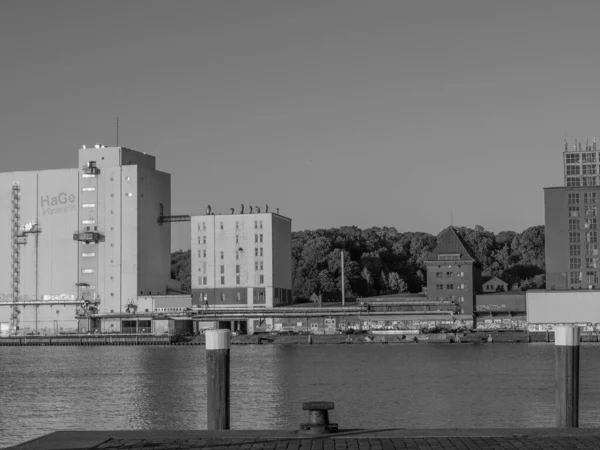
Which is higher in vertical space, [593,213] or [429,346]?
[593,213]

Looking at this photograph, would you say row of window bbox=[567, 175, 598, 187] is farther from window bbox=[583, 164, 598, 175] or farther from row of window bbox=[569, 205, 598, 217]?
row of window bbox=[569, 205, 598, 217]

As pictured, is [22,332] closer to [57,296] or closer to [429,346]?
[57,296]

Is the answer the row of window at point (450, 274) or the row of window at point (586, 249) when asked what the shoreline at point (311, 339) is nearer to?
the row of window at point (450, 274)

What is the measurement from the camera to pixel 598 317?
143875 millimetres

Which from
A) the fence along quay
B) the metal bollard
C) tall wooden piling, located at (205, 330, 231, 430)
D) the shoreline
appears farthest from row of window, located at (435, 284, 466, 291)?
the metal bollard

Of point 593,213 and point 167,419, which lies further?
point 593,213

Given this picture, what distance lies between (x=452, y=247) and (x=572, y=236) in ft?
65.7

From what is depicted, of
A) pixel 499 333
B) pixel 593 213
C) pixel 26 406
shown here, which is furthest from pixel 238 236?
pixel 26 406

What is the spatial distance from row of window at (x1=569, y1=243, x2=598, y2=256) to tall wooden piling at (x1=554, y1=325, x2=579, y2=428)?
422 ft

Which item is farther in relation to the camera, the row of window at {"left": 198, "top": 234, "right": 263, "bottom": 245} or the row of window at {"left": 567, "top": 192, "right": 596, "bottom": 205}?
the row of window at {"left": 198, "top": 234, "right": 263, "bottom": 245}

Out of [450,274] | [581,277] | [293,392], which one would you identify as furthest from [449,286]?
[293,392]

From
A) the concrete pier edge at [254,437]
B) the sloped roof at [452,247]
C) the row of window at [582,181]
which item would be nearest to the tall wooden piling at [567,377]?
the concrete pier edge at [254,437]

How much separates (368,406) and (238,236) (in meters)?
112

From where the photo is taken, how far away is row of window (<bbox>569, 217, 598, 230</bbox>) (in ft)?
484
